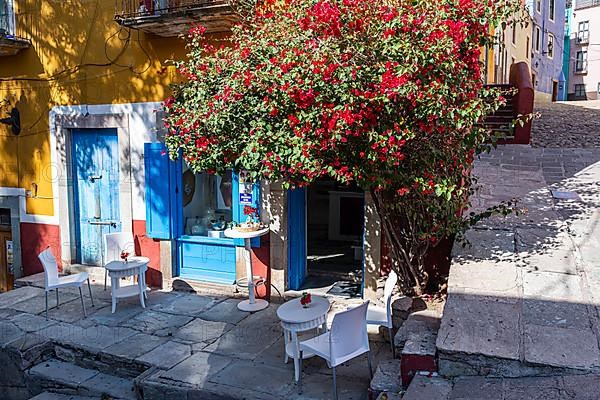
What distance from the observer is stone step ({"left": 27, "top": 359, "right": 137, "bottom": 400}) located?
6.24 m

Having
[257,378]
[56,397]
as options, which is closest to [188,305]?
[56,397]

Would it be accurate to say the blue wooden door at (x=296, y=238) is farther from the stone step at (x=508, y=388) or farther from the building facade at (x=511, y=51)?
the building facade at (x=511, y=51)

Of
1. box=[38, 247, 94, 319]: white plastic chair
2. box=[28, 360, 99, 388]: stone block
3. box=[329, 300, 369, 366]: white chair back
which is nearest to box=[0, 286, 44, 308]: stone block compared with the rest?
box=[38, 247, 94, 319]: white plastic chair

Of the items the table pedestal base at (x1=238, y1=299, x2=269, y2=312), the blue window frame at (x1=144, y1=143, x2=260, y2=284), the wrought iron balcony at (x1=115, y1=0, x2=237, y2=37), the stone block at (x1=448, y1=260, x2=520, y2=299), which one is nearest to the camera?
the stone block at (x1=448, y1=260, x2=520, y2=299)

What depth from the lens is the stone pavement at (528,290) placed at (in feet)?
14.1

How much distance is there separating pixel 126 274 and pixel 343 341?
12.9 feet

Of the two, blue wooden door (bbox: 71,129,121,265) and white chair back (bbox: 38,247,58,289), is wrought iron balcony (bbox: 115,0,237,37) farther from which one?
white chair back (bbox: 38,247,58,289)

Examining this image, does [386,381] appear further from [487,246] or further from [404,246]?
[487,246]

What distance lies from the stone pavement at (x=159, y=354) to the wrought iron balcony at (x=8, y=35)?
449 cm

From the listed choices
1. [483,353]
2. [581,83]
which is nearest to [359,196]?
[483,353]

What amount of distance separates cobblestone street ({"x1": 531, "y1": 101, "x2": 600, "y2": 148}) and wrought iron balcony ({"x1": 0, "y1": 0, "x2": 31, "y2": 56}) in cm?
1047

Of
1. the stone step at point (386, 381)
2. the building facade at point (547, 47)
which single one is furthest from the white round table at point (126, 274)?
the building facade at point (547, 47)

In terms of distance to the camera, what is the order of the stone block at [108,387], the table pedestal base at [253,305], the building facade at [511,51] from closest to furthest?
the stone block at [108,387], the table pedestal base at [253,305], the building facade at [511,51]

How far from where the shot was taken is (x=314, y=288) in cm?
815
